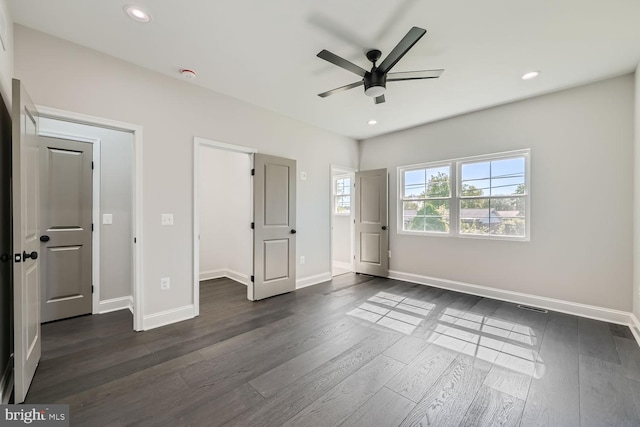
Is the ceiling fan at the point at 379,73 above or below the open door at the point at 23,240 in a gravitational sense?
above

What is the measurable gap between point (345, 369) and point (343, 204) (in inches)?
166

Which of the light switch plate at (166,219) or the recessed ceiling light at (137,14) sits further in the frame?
the light switch plate at (166,219)

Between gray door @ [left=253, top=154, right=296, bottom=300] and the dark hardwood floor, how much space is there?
2.13 feet

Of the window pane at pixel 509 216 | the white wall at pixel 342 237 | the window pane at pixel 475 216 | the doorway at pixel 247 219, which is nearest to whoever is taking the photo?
the window pane at pixel 509 216

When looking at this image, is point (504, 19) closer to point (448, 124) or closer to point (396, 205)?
point (448, 124)

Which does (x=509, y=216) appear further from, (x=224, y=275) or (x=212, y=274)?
(x=212, y=274)

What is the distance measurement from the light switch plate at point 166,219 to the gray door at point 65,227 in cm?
111

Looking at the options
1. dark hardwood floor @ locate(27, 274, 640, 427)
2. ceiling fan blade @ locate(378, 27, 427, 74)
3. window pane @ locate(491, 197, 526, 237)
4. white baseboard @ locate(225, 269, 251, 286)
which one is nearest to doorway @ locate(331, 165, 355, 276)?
white baseboard @ locate(225, 269, 251, 286)

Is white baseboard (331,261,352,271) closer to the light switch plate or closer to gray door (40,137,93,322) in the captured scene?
the light switch plate

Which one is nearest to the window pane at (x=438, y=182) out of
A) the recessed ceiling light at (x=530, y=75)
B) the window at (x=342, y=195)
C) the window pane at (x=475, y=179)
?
the window pane at (x=475, y=179)

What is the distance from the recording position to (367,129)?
469cm

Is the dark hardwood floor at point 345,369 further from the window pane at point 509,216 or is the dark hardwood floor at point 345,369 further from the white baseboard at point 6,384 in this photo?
the window pane at point 509,216

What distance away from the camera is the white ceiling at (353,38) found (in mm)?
1923

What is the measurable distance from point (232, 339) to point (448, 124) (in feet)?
14.2
